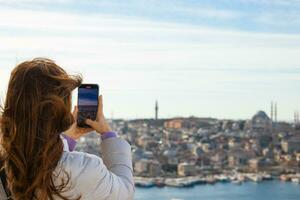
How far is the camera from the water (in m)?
17.3

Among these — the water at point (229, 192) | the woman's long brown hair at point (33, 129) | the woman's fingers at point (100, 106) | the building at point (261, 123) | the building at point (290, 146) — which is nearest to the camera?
the woman's long brown hair at point (33, 129)

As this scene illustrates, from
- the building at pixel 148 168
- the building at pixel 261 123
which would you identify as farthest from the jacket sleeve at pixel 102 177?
the building at pixel 261 123

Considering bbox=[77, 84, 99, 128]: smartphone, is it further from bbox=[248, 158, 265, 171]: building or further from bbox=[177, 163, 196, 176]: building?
bbox=[248, 158, 265, 171]: building

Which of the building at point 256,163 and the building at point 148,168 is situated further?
the building at point 256,163

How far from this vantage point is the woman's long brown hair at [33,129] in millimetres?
572

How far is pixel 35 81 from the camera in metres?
0.59

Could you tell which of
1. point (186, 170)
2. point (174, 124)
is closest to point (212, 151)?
point (186, 170)

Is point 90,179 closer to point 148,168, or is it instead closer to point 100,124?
point 100,124

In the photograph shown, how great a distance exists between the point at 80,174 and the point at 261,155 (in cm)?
2703

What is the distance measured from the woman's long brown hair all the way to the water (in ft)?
52.1

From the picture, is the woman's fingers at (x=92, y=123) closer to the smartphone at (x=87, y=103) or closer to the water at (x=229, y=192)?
the smartphone at (x=87, y=103)

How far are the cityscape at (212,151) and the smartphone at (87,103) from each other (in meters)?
16.8

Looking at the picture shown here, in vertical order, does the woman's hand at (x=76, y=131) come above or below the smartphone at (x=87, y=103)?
below

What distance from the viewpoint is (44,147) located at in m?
0.57
